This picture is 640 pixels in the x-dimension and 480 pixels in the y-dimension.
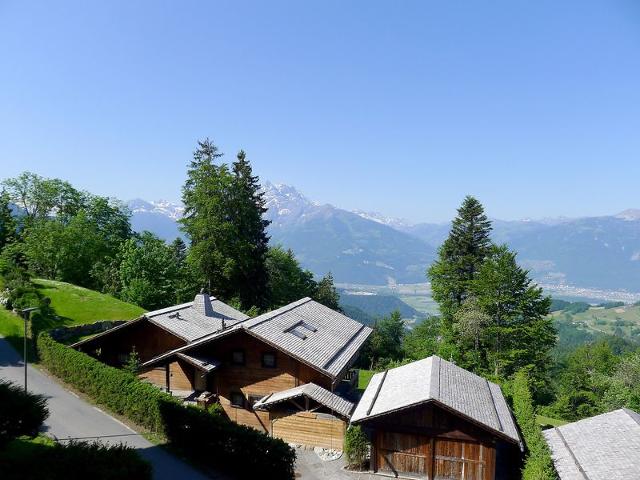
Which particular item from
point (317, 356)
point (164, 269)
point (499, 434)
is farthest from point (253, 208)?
point (499, 434)

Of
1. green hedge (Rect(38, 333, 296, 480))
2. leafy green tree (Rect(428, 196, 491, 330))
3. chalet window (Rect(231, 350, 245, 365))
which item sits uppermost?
leafy green tree (Rect(428, 196, 491, 330))

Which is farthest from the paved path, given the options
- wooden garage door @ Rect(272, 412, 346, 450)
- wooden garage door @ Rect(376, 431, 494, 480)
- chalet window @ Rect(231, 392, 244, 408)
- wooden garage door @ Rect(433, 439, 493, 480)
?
wooden garage door @ Rect(433, 439, 493, 480)

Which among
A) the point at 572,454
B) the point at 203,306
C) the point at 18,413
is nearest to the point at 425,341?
the point at 203,306

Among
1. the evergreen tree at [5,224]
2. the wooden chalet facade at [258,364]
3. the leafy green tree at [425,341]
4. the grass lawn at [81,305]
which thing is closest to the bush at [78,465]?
the wooden chalet facade at [258,364]

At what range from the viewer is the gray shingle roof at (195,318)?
3212 cm

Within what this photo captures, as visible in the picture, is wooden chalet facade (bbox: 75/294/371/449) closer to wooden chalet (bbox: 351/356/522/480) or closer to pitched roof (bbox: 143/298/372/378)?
pitched roof (bbox: 143/298/372/378)

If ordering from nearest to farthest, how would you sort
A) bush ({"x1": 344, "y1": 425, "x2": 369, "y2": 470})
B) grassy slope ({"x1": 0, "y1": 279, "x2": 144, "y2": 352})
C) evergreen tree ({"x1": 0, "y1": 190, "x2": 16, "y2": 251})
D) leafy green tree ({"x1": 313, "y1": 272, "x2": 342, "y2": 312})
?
bush ({"x1": 344, "y1": 425, "x2": 369, "y2": 470})
grassy slope ({"x1": 0, "y1": 279, "x2": 144, "y2": 352})
evergreen tree ({"x1": 0, "y1": 190, "x2": 16, "y2": 251})
leafy green tree ({"x1": 313, "y1": 272, "x2": 342, "y2": 312})

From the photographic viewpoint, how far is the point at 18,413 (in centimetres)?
1742

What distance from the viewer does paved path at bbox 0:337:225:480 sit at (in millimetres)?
20625

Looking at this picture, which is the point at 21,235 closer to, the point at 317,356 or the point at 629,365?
the point at 317,356

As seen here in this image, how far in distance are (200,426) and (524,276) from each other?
121 feet

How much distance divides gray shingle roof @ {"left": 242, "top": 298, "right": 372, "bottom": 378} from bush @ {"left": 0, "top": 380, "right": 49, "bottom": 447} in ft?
40.1

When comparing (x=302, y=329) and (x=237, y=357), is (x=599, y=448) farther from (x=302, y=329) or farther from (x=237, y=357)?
(x=237, y=357)

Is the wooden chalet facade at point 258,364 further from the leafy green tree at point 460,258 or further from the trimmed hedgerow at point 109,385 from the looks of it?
the leafy green tree at point 460,258
